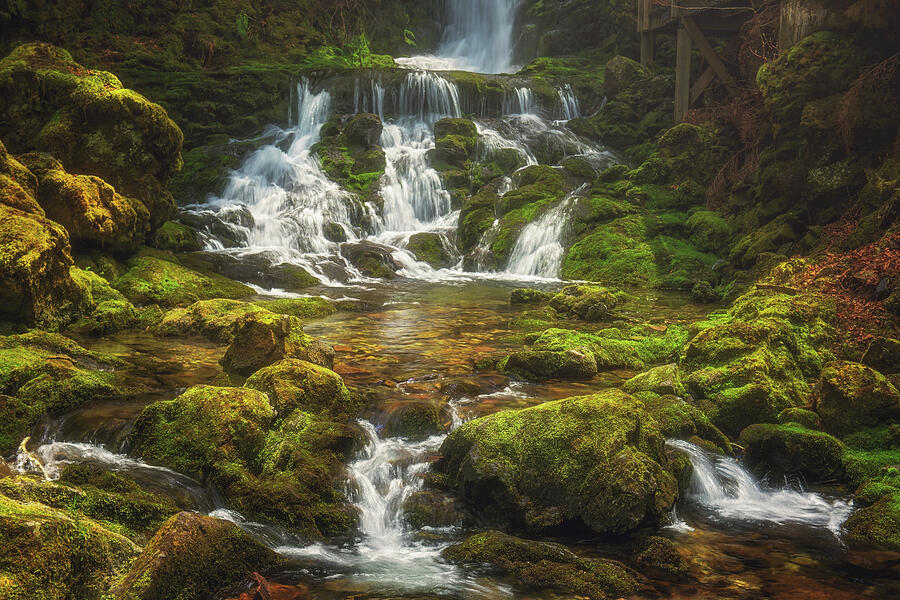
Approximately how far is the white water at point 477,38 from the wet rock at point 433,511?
33.0 meters

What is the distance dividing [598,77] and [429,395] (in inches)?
1000

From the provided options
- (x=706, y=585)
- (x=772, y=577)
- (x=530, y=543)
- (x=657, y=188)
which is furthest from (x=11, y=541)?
(x=657, y=188)

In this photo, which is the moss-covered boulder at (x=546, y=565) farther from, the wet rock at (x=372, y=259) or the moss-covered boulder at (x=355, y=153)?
the moss-covered boulder at (x=355, y=153)

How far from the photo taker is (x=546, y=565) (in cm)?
435

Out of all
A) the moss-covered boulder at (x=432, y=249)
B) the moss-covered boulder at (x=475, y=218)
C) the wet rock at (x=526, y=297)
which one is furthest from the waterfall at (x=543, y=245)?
the wet rock at (x=526, y=297)

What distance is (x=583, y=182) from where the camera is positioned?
21250 millimetres

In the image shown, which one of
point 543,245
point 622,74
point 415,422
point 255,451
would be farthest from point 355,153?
point 255,451

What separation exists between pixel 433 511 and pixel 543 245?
44.3 feet

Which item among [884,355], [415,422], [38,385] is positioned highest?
[884,355]

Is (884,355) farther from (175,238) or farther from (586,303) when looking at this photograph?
(175,238)

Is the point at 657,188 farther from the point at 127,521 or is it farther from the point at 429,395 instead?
the point at 127,521

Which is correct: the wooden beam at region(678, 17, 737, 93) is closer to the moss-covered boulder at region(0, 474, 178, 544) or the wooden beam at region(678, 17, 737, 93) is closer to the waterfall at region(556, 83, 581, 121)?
the waterfall at region(556, 83, 581, 121)

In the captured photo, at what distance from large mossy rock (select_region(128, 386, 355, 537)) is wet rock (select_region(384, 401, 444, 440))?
547mm

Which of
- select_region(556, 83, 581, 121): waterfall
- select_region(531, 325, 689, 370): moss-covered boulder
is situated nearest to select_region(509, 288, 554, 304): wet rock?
select_region(531, 325, 689, 370): moss-covered boulder
